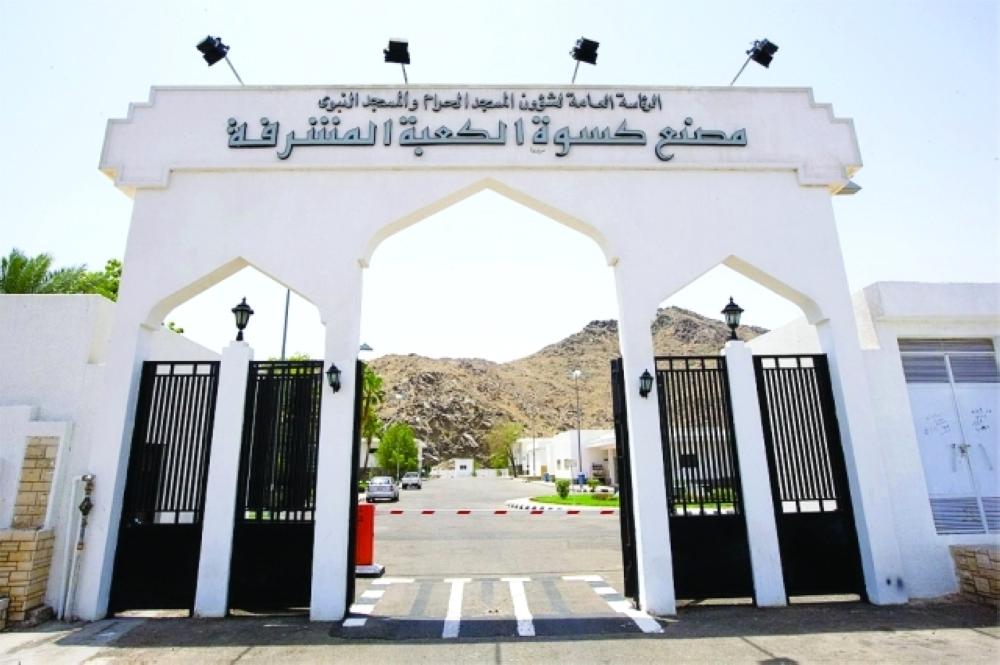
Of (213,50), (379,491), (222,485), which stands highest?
(213,50)

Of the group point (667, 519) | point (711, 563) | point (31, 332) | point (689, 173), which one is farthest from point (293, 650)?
point (689, 173)

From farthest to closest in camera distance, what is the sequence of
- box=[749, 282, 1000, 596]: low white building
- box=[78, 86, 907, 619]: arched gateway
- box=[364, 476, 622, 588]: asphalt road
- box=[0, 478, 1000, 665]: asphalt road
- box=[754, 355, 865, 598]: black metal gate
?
box=[364, 476, 622, 588]: asphalt road < box=[749, 282, 1000, 596]: low white building < box=[754, 355, 865, 598]: black metal gate < box=[78, 86, 907, 619]: arched gateway < box=[0, 478, 1000, 665]: asphalt road

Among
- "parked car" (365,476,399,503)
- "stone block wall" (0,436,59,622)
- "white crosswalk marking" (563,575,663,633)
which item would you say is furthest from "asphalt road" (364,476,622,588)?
"parked car" (365,476,399,503)

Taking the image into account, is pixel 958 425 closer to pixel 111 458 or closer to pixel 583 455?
pixel 111 458

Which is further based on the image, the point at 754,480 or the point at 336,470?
the point at 754,480

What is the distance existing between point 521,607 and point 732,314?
4420 millimetres

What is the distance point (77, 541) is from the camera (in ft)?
19.9

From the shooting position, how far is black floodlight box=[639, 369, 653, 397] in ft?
21.2

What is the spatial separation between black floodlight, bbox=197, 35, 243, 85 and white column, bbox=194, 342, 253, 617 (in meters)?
4.03

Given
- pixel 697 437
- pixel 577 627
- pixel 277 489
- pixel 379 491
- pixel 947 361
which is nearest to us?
pixel 577 627

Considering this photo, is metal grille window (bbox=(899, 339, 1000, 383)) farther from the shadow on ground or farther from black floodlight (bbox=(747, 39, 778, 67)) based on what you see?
black floodlight (bbox=(747, 39, 778, 67))

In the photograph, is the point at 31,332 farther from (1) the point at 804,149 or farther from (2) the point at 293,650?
(1) the point at 804,149

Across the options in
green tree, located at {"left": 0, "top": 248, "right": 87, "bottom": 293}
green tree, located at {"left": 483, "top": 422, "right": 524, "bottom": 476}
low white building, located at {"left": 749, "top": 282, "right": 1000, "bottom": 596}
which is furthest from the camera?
green tree, located at {"left": 483, "top": 422, "right": 524, "bottom": 476}

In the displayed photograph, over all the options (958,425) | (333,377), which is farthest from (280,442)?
(958,425)
